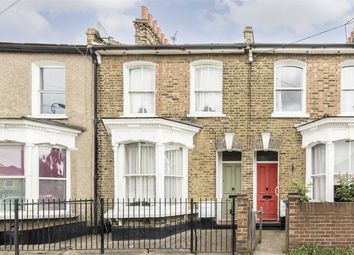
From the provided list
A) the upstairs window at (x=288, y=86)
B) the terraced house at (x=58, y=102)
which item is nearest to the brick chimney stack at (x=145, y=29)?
the terraced house at (x=58, y=102)

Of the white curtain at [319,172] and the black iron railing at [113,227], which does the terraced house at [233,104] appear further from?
the black iron railing at [113,227]

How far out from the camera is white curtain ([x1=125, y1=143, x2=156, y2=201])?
13289 mm

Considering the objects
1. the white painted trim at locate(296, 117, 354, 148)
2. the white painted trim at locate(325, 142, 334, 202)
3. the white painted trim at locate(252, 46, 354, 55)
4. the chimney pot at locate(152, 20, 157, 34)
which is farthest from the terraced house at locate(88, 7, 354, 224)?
the chimney pot at locate(152, 20, 157, 34)

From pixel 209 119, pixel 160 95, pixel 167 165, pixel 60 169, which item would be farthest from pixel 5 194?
pixel 209 119

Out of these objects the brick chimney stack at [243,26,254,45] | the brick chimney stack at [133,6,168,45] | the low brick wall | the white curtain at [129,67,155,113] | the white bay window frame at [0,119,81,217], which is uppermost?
the brick chimney stack at [133,6,168,45]

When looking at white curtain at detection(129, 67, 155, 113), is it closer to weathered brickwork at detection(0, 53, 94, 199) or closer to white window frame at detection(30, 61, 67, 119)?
weathered brickwork at detection(0, 53, 94, 199)

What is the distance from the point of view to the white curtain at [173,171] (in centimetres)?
1354

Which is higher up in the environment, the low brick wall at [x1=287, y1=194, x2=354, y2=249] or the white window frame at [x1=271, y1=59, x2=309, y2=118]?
the white window frame at [x1=271, y1=59, x2=309, y2=118]

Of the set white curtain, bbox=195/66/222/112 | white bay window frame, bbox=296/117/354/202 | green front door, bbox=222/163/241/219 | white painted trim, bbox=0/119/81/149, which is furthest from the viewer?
green front door, bbox=222/163/241/219

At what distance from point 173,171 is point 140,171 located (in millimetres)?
1123

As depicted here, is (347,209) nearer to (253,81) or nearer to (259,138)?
(259,138)

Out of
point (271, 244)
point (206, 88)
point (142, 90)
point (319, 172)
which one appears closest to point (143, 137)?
point (142, 90)

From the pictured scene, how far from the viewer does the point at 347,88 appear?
47.0ft

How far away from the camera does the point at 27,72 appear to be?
14.4 metres
